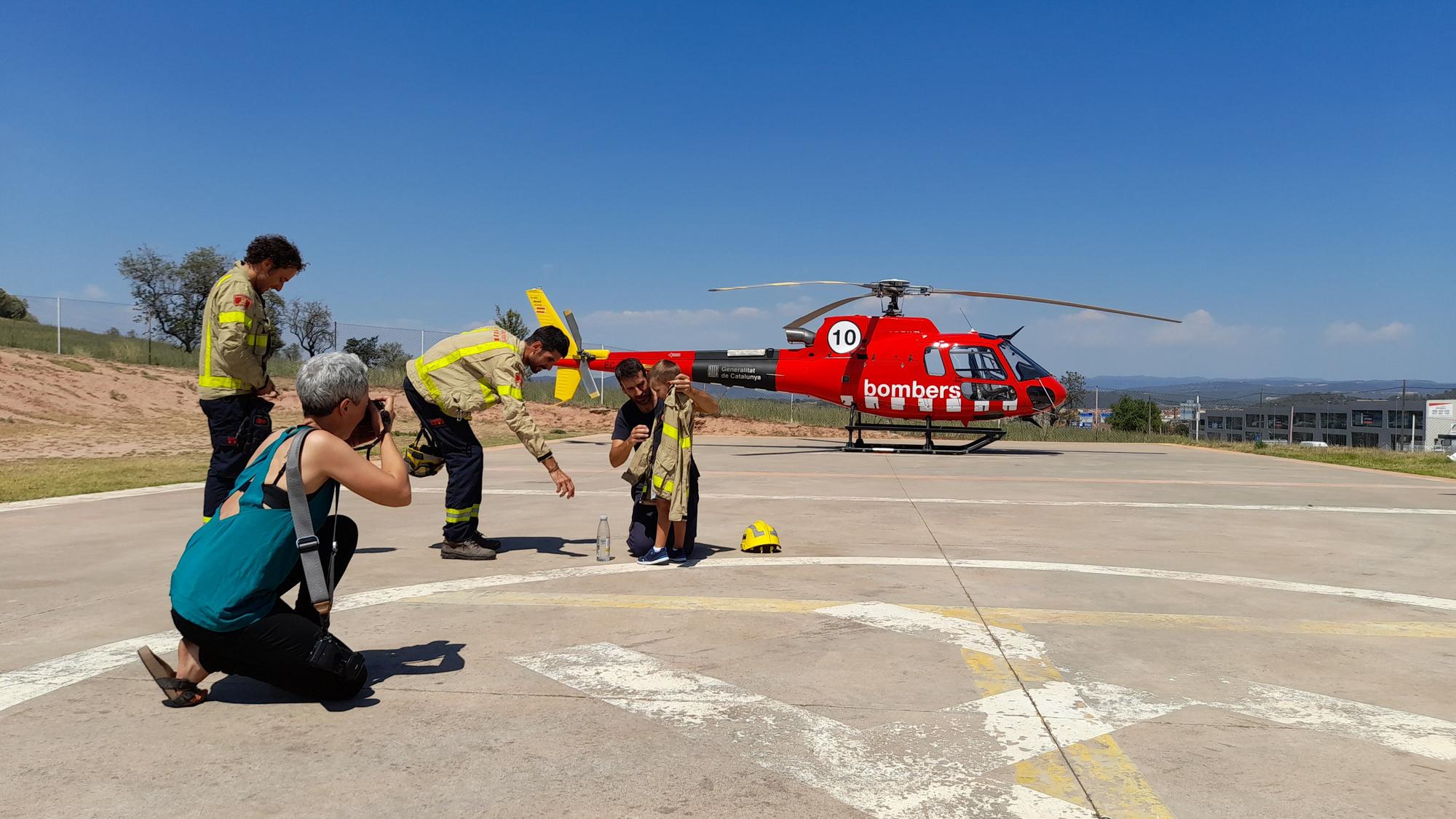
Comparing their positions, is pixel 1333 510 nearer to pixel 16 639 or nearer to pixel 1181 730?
pixel 1181 730

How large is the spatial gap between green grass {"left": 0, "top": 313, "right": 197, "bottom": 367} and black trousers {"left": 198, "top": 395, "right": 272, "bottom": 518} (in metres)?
27.2

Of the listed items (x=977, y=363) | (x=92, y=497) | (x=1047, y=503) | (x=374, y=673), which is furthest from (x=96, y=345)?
(x=374, y=673)

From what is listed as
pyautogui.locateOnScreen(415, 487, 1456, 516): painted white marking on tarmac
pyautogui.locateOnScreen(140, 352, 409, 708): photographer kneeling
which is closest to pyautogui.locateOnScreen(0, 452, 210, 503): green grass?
pyautogui.locateOnScreen(415, 487, 1456, 516): painted white marking on tarmac

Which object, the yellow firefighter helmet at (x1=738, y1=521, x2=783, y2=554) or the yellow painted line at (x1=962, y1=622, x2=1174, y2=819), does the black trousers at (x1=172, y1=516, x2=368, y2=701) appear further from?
the yellow firefighter helmet at (x1=738, y1=521, x2=783, y2=554)

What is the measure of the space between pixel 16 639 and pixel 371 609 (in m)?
1.61

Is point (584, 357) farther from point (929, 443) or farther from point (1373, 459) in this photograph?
point (1373, 459)

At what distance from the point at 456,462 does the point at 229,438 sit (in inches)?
67.8

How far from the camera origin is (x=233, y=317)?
5.44 m

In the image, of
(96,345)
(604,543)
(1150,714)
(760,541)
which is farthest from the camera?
(96,345)

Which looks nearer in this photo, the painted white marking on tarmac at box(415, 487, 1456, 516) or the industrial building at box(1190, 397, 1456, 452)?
the painted white marking on tarmac at box(415, 487, 1456, 516)

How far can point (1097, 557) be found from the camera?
693cm

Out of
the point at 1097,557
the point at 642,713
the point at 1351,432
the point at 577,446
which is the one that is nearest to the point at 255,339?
the point at 642,713

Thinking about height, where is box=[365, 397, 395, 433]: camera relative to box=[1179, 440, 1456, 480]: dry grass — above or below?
above

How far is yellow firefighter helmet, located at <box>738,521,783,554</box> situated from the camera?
22.9 ft
